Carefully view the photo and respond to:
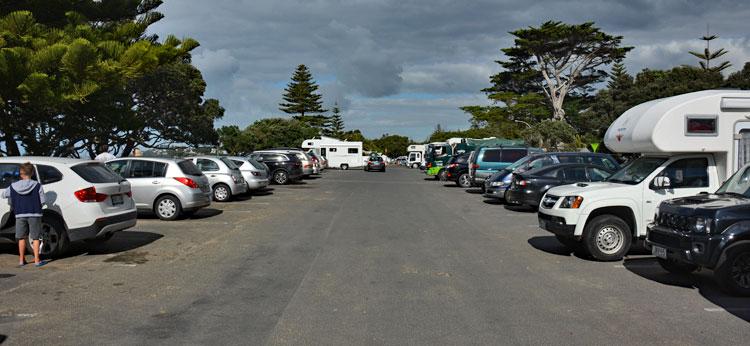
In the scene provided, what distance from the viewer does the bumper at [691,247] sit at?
23.1 ft

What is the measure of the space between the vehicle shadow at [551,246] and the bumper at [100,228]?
7172 millimetres

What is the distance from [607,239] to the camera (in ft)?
31.7

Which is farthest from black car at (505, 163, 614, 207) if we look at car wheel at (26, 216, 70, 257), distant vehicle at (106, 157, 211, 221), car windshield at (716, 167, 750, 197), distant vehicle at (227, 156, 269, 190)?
car wheel at (26, 216, 70, 257)

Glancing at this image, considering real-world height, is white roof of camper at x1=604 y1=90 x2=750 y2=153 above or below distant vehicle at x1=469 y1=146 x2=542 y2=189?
above

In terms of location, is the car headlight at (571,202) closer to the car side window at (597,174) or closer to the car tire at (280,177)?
the car side window at (597,174)

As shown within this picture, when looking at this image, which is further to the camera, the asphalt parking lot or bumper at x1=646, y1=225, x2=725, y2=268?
bumper at x1=646, y1=225, x2=725, y2=268

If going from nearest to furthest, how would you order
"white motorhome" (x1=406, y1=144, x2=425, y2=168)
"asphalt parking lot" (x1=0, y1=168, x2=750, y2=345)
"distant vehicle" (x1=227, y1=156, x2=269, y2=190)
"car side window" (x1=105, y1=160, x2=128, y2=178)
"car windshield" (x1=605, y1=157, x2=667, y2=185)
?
"asphalt parking lot" (x1=0, y1=168, x2=750, y2=345) → "car windshield" (x1=605, y1=157, x2=667, y2=185) → "car side window" (x1=105, y1=160, x2=128, y2=178) → "distant vehicle" (x1=227, y1=156, x2=269, y2=190) → "white motorhome" (x1=406, y1=144, x2=425, y2=168)

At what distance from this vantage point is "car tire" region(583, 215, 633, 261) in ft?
31.5

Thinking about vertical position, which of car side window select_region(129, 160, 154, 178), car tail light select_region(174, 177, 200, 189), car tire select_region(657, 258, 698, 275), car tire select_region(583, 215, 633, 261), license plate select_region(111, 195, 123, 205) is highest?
car side window select_region(129, 160, 154, 178)

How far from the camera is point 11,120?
25312 millimetres

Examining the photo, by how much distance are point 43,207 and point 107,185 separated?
3.22 feet

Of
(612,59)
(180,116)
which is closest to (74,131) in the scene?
(180,116)

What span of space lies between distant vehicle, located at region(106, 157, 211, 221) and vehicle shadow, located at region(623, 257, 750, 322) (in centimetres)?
985

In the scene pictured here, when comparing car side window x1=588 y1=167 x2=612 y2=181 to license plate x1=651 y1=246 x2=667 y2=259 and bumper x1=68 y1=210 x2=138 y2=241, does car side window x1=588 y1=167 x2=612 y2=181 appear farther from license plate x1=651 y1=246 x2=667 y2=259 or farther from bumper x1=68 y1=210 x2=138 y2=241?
bumper x1=68 y1=210 x2=138 y2=241
